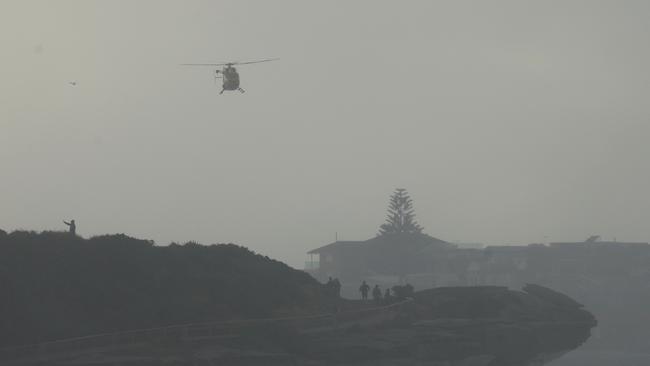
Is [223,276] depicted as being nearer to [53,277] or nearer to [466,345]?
[53,277]

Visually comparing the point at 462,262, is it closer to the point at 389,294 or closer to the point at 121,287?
the point at 389,294

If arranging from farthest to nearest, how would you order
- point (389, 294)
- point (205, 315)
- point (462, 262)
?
A: point (462, 262), point (389, 294), point (205, 315)

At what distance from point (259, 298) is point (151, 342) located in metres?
11.5

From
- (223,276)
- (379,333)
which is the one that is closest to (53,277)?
(223,276)

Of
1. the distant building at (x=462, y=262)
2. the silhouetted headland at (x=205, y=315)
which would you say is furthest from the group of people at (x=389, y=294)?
the distant building at (x=462, y=262)

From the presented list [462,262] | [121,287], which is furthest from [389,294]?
[462,262]

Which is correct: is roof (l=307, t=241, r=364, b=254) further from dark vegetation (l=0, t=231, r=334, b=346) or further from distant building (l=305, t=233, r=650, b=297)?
dark vegetation (l=0, t=231, r=334, b=346)

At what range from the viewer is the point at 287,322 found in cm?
4384

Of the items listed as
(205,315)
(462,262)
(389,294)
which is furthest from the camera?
(462,262)

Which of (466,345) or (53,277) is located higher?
(53,277)

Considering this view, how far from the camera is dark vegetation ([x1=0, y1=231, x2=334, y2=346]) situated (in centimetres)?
3741

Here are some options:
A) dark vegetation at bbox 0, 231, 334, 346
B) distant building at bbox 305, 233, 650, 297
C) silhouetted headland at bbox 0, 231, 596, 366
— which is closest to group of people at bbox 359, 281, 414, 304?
silhouetted headland at bbox 0, 231, 596, 366

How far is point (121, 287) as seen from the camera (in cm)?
4228

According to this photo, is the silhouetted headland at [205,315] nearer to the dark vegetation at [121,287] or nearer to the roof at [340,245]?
the dark vegetation at [121,287]
